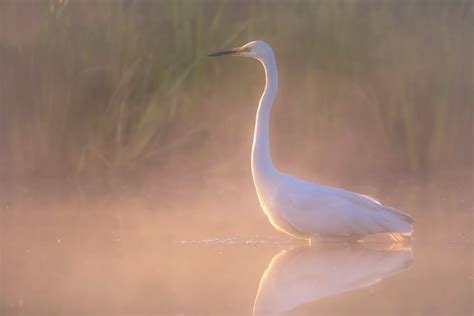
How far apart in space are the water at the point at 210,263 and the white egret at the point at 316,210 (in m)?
0.11

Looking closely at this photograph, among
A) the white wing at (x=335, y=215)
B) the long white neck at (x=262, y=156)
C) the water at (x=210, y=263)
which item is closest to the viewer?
the water at (x=210, y=263)

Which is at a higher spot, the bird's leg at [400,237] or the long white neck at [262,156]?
the long white neck at [262,156]

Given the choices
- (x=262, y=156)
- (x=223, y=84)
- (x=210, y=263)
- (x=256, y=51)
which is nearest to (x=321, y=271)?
(x=210, y=263)

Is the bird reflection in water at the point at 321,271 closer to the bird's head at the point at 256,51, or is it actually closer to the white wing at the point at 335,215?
the white wing at the point at 335,215

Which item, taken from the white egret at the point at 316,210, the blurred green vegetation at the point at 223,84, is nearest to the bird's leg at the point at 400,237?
the white egret at the point at 316,210

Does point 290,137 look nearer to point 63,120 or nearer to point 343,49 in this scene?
point 343,49

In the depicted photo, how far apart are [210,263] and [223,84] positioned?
317cm

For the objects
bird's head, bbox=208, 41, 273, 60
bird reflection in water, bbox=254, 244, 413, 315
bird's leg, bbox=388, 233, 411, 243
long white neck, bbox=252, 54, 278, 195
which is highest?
bird's head, bbox=208, 41, 273, 60

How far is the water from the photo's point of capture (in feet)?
14.5

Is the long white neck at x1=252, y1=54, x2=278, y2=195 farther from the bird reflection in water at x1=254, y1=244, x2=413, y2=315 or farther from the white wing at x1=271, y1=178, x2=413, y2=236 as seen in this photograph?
the bird reflection in water at x1=254, y1=244, x2=413, y2=315

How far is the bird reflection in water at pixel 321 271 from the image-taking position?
179 inches

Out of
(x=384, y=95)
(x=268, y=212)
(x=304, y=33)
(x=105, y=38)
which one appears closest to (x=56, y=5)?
(x=105, y=38)

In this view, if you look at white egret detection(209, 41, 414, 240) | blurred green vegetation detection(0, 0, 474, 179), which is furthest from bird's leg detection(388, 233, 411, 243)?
blurred green vegetation detection(0, 0, 474, 179)

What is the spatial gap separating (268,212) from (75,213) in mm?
1560
